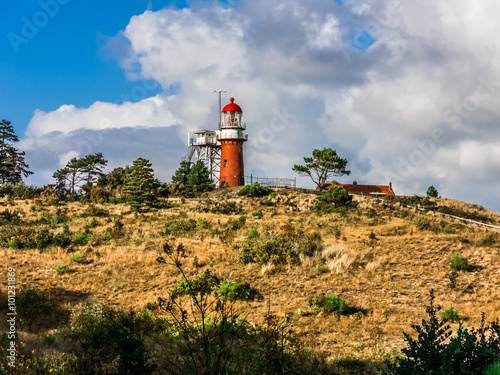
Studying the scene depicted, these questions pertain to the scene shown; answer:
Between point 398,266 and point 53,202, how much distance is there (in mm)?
32142

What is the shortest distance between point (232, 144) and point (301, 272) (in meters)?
38.8

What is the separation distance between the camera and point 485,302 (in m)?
17.6

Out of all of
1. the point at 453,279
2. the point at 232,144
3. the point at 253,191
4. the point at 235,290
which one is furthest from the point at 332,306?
the point at 232,144

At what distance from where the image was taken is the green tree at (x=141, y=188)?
1572 inches

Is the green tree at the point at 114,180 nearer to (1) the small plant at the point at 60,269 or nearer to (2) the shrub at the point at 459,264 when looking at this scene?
(1) the small plant at the point at 60,269

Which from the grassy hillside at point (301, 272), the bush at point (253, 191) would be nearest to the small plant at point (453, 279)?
the grassy hillside at point (301, 272)

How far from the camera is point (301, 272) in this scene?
1973cm

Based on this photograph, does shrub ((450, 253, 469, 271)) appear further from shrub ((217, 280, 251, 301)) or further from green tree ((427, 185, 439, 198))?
green tree ((427, 185, 439, 198))

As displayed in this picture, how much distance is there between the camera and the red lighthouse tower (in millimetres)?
56906

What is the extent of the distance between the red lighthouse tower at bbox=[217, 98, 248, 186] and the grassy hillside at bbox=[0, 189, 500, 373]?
84.7 ft

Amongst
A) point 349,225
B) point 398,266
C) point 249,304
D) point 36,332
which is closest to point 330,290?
point 249,304

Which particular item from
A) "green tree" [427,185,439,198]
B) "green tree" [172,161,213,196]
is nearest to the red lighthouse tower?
"green tree" [172,161,213,196]

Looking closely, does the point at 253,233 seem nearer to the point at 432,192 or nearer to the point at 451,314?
the point at 451,314

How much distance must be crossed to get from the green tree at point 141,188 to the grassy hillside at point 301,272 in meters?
7.90
